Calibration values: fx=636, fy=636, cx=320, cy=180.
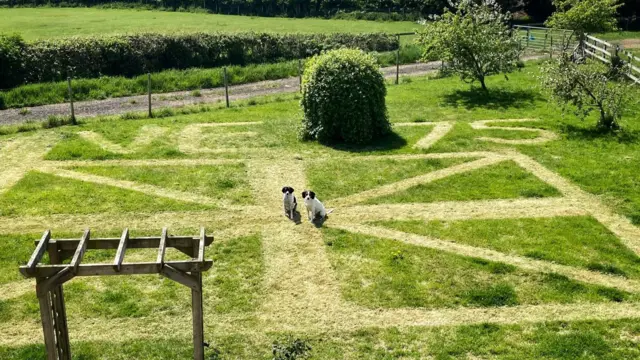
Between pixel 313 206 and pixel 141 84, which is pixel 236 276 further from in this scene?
pixel 141 84

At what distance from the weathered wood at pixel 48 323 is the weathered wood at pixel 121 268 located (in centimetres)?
35

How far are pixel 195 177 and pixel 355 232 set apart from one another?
6.23 meters

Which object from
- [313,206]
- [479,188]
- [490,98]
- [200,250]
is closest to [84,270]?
[200,250]

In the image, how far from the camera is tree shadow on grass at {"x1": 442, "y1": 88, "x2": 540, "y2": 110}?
28.0 metres

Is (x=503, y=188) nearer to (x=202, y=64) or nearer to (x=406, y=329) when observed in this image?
(x=406, y=329)

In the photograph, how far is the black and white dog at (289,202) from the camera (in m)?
16.3

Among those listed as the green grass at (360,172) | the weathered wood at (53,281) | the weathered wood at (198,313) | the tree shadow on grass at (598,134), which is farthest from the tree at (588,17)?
the weathered wood at (53,281)

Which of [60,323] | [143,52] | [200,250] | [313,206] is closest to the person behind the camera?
[200,250]

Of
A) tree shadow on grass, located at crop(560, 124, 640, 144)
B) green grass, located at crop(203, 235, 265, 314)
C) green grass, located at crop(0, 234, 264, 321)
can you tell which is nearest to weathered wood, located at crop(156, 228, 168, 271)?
green grass, located at crop(0, 234, 264, 321)

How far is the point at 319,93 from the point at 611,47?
1986cm

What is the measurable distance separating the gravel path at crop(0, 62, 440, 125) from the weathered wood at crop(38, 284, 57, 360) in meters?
20.9

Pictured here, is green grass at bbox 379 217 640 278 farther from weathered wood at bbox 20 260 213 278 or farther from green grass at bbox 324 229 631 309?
weathered wood at bbox 20 260 213 278

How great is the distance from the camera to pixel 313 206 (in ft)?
52.5

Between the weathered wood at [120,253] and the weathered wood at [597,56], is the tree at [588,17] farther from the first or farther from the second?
the weathered wood at [120,253]
